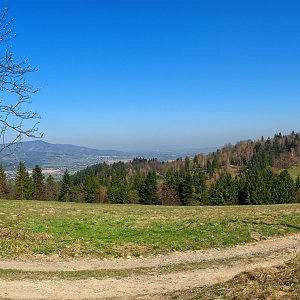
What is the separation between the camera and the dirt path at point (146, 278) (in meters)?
11.9

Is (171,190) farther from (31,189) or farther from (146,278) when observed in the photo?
(146,278)

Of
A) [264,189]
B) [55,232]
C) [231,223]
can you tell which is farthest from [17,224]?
[264,189]

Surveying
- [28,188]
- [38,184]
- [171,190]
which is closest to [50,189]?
[38,184]

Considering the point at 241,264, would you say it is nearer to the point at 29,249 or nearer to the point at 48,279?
the point at 48,279

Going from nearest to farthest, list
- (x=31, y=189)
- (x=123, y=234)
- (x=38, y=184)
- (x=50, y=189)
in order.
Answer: (x=123, y=234)
(x=31, y=189)
(x=38, y=184)
(x=50, y=189)

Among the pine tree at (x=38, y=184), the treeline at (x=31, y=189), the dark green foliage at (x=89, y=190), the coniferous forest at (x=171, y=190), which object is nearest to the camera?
the treeline at (x=31, y=189)

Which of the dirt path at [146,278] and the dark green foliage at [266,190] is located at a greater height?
the dirt path at [146,278]

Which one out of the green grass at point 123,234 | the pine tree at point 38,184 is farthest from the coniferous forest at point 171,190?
the green grass at point 123,234

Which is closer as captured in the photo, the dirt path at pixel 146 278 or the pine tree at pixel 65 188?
the dirt path at pixel 146 278

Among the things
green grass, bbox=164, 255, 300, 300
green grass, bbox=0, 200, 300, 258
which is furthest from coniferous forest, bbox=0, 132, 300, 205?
green grass, bbox=164, 255, 300, 300

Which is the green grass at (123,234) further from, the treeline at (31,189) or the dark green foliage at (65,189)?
the dark green foliage at (65,189)

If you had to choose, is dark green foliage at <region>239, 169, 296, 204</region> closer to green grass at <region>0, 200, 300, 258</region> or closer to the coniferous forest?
the coniferous forest

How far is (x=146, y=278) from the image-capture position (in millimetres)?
13633

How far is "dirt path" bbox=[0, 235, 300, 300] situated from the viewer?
11905mm
